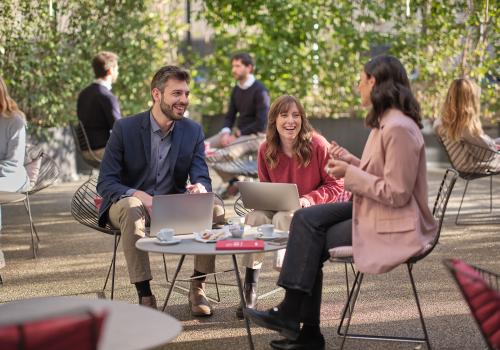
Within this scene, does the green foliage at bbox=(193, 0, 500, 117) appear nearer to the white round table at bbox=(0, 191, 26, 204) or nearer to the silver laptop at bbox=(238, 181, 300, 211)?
the white round table at bbox=(0, 191, 26, 204)

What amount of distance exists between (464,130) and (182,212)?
4.07 m

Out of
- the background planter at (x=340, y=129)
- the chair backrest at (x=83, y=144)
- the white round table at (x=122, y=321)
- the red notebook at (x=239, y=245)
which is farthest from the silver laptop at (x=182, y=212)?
the background planter at (x=340, y=129)

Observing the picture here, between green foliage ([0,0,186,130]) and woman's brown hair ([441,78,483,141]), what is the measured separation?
18.1 ft

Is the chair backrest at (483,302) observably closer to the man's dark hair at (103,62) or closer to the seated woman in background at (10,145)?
the seated woman in background at (10,145)

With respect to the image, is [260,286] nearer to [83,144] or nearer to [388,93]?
[388,93]

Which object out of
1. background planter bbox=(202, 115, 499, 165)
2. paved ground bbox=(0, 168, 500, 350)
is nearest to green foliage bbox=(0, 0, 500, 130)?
background planter bbox=(202, 115, 499, 165)

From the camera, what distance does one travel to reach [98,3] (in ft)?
42.6

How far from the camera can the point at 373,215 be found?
4297 mm

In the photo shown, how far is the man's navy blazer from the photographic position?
18.1ft

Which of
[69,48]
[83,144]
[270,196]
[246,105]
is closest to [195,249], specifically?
[270,196]

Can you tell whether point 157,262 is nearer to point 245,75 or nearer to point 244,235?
point 244,235

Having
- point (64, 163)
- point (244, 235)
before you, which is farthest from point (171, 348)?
point (64, 163)

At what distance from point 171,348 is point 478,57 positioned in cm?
1074

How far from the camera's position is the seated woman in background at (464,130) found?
320 inches
